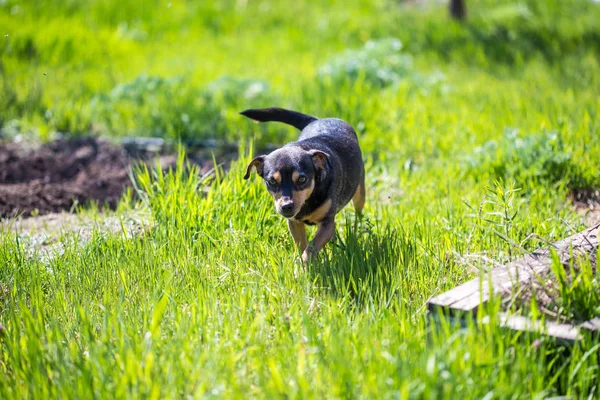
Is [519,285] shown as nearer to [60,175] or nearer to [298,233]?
[298,233]

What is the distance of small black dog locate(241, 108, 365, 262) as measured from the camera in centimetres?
437

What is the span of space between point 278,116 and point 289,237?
3.11ft

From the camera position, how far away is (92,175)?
23.6 ft

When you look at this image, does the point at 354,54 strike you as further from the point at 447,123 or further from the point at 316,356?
the point at 316,356

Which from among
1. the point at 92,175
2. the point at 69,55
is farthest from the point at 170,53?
the point at 92,175

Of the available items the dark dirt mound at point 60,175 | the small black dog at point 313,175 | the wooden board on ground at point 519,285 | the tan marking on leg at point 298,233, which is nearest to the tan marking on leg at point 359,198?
the small black dog at point 313,175

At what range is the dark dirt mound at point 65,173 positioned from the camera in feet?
21.2

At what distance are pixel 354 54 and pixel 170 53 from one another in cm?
405

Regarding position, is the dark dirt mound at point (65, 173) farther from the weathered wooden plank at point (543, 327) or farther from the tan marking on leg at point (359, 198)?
the weathered wooden plank at point (543, 327)

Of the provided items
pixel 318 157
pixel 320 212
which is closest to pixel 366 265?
pixel 320 212

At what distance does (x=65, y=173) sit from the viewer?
290 inches

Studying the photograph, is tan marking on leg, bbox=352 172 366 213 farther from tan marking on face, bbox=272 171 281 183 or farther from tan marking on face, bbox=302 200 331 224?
tan marking on face, bbox=272 171 281 183

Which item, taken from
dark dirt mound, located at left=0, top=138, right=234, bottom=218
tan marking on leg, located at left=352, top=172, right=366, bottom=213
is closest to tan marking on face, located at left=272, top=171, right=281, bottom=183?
tan marking on leg, located at left=352, top=172, right=366, bottom=213

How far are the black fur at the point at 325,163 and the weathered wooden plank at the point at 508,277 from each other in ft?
4.29
